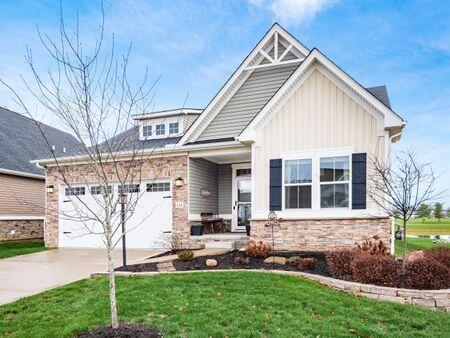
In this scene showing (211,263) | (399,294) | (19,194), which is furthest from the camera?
(19,194)

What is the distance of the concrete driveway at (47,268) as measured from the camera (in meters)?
7.52

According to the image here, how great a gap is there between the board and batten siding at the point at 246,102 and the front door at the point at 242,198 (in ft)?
5.75

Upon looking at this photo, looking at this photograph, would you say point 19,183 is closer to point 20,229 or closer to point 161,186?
A: point 20,229

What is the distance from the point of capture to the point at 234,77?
12.9m

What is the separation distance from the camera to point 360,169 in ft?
31.2

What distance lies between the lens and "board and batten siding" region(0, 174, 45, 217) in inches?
649

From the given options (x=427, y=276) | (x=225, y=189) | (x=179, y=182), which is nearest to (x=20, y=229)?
(x=179, y=182)

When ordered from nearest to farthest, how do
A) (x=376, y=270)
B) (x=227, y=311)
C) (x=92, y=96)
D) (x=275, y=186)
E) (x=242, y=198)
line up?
1. (x=92, y=96)
2. (x=227, y=311)
3. (x=376, y=270)
4. (x=275, y=186)
5. (x=242, y=198)

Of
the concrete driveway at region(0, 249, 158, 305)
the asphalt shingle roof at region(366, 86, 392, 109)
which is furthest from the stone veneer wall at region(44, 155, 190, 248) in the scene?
the asphalt shingle roof at region(366, 86, 392, 109)

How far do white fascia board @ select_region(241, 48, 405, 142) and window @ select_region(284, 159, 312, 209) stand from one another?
1506 mm

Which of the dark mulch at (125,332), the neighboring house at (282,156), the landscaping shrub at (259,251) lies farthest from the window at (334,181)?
the dark mulch at (125,332)

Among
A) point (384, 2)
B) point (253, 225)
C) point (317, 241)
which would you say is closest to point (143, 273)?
point (253, 225)

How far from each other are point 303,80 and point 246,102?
2.96m

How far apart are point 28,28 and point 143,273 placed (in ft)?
17.8
